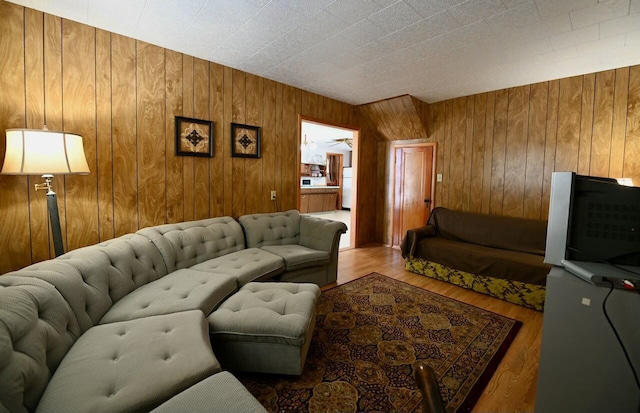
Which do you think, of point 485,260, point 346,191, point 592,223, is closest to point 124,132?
point 592,223

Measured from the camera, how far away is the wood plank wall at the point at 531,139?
305 cm

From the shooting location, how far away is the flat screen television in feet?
3.96

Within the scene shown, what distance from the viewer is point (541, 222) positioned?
3.42 m

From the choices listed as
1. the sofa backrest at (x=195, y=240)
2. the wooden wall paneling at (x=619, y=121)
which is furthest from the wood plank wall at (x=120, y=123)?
the wooden wall paneling at (x=619, y=121)

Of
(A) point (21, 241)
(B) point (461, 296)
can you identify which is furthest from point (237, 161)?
(B) point (461, 296)

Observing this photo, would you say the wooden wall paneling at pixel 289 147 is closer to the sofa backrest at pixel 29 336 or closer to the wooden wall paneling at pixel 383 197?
the wooden wall paneling at pixel 383 197

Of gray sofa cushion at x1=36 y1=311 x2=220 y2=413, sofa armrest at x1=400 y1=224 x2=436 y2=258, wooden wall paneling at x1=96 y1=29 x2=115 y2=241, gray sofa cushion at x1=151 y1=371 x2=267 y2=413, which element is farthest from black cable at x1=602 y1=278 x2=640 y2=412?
wooden wall paneling at x1=96 y1=29 x2=115 y2=241

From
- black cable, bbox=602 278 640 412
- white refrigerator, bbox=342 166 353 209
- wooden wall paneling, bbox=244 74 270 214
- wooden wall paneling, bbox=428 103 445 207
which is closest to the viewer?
black cable, bbox=602 278 640 412

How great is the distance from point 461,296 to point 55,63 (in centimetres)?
441

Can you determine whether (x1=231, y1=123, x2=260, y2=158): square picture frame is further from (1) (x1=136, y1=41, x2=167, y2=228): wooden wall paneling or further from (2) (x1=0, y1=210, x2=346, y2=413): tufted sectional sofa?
(2) (x1=0, y1=210, x2=346, y2=413): tufted sectional sofa

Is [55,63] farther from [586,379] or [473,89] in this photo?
[473,89]

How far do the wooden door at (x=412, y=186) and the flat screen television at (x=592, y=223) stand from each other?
3411 mm

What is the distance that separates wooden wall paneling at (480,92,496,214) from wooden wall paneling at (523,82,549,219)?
1.43 feet

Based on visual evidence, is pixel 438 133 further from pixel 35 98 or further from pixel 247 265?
pixel 35 98
